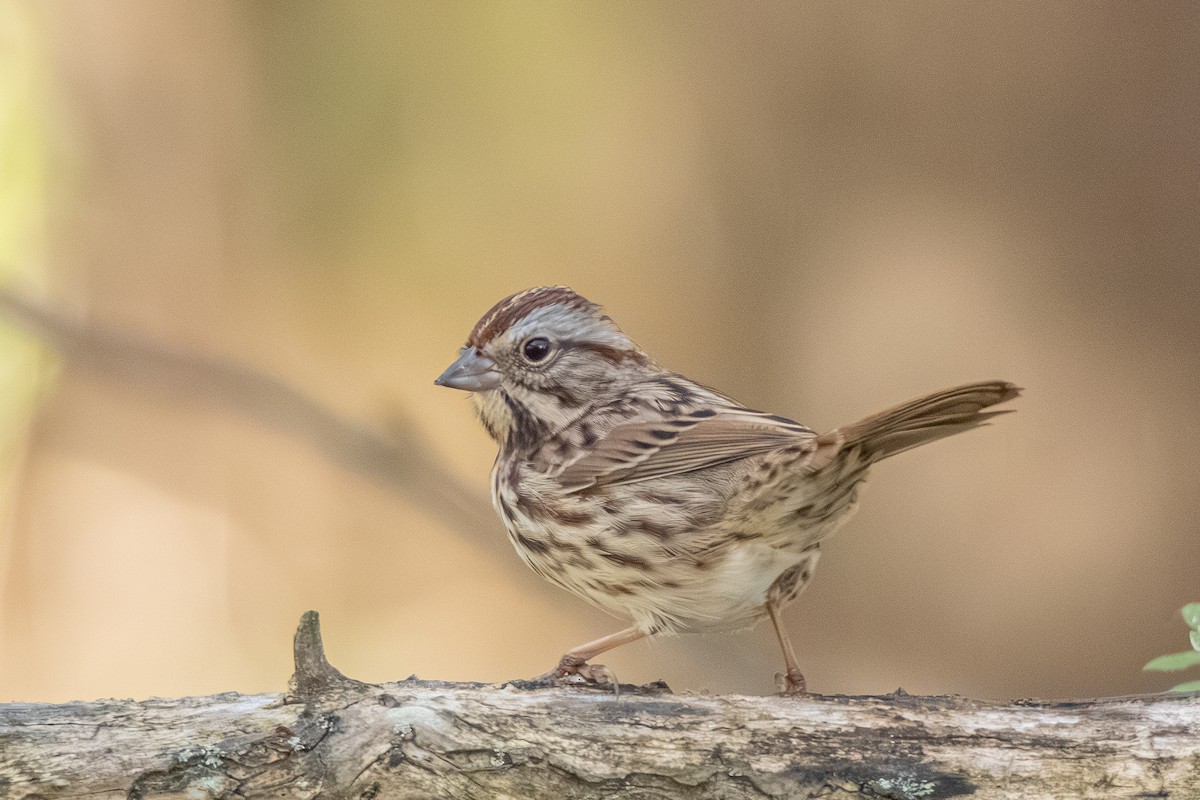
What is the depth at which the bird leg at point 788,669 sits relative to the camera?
2.90 m

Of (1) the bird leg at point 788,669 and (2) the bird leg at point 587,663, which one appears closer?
(2) the bird leg at point 587,663

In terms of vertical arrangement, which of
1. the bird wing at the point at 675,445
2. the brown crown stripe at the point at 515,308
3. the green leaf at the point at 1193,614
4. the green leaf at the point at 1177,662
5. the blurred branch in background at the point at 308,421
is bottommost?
the green leaf at the point at 1177,662

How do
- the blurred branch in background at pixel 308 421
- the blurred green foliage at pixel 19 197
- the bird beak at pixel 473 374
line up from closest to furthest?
the bird beak at pixel 473 374 → the blurred branch in background at pixel 308 421 → the blurred green foliage at pixel 19 197

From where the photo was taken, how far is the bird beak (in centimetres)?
327

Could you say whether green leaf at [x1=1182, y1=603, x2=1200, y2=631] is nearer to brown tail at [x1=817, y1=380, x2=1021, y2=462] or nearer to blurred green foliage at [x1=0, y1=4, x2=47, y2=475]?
brown tail at [x1=817, y1=380, x2=1021, y2=462]

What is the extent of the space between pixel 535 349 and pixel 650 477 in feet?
1.85

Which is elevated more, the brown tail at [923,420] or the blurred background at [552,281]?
the blurred background at [552,281]

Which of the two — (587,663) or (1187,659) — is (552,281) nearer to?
(587,663)

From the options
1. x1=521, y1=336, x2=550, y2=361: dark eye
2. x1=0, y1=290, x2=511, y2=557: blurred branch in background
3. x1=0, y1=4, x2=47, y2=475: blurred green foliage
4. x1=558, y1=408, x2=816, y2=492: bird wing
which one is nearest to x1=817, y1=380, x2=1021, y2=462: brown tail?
x1=558, y1=408, x2=816, y2=492: bird wing

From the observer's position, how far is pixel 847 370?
456 cm

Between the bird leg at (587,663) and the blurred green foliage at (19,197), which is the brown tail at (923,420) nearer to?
the bird leg at (587,663)

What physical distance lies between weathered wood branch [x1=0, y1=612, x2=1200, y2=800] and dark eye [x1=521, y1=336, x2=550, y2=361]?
44.8 inches

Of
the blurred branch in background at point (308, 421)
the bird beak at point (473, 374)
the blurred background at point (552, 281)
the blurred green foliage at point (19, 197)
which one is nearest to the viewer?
the bird beak at point (473, 374)

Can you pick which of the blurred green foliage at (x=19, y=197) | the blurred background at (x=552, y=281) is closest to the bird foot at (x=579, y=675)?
the blurred background at (x=552, y=281)
